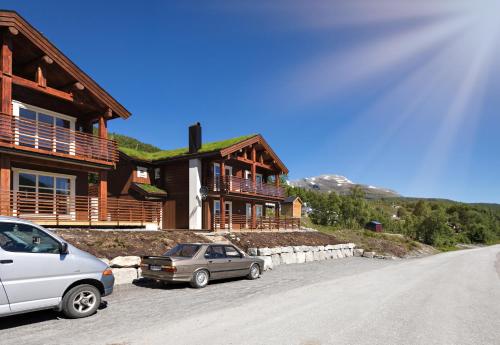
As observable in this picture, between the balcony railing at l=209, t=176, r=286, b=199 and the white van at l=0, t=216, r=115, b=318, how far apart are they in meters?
18.2

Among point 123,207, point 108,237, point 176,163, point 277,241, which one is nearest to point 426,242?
point 277,241

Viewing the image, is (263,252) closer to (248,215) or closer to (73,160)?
(73,160)

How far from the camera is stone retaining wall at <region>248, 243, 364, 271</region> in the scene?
1843 centimetres

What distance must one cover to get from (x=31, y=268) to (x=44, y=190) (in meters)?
13.1

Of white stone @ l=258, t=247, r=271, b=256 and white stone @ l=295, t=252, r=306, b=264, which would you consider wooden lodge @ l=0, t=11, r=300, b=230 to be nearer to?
white stone @ l=295, t=252, r=306, b=264

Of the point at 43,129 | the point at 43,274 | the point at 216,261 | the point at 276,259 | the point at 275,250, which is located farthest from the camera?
the point at 275,250

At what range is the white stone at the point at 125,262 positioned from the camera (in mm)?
11766

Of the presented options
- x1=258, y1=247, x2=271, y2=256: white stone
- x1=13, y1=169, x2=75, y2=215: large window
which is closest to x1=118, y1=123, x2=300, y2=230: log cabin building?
x1=258, y1=247, x2=271, y2=256: white stone

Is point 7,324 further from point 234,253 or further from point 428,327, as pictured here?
point 428,327

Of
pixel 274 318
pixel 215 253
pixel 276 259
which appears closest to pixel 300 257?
pixel 276 259

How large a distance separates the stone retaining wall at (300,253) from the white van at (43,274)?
1039cm

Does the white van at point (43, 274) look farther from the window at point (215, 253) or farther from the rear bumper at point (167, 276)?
the window at point (215, 253)

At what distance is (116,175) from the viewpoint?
89.9 ft

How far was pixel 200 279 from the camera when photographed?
11.4 m
